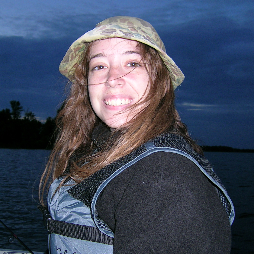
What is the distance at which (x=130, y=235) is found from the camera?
1017 mm

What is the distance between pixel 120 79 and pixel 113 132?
11.2 inches

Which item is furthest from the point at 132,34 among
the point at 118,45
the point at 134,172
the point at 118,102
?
the point at 134,172

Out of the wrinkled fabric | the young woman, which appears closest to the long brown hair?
the young woman

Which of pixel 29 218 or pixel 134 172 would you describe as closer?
pixel 134 172

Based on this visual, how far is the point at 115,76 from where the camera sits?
1.54m

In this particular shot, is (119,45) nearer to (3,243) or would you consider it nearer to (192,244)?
(192,244)

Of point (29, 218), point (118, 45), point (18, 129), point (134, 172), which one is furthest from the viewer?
point (18, 129)

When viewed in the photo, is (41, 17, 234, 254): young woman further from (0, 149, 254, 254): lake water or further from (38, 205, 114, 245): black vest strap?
(0, 149, 254, 254): lake water

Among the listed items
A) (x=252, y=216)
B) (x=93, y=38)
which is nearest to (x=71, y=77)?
(x=93, y=38)

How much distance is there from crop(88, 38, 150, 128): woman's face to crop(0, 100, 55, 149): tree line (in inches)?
2926

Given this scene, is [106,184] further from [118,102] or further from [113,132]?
[118,102]

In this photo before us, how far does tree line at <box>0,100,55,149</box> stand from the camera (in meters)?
73.9

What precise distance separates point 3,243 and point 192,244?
10.4m

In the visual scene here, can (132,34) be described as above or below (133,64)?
above
